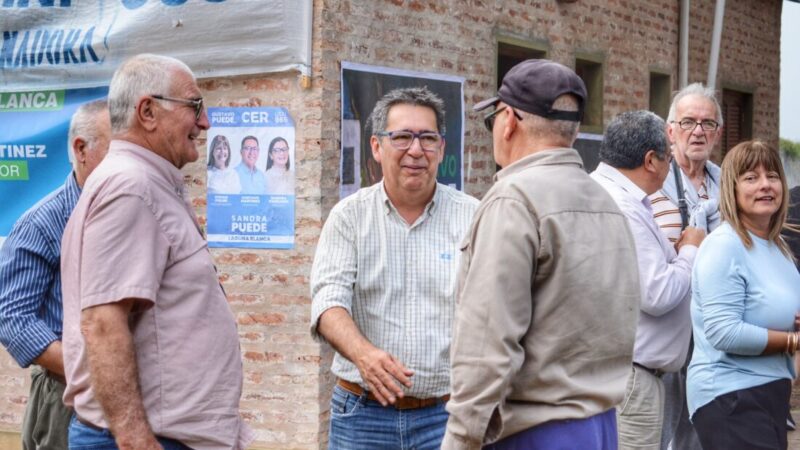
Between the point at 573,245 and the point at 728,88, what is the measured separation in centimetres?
1064

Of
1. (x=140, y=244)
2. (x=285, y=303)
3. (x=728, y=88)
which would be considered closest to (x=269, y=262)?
(x=285, y=303)

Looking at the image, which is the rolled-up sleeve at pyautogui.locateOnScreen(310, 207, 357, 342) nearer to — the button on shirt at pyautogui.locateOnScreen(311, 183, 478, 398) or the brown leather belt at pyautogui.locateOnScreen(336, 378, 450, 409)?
the button on shirt at pyautogui.locateOnScreen(311, 183, 478, 398)

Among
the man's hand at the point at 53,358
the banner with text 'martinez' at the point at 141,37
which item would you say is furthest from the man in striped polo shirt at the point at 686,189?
the man's hand at the point at 53,358

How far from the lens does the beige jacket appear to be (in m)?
2.97

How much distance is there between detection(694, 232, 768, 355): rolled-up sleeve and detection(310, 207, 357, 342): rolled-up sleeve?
4.71ft

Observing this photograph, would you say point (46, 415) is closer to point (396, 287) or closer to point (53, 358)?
point (53, 358)

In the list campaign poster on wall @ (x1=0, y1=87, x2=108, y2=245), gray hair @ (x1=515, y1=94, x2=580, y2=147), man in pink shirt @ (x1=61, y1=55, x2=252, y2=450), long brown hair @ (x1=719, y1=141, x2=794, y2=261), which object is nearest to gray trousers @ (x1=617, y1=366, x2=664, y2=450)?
long brown hair @ (x1=719, y1=141, x2=794, y2=261)

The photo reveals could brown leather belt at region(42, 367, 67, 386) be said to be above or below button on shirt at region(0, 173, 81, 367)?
below

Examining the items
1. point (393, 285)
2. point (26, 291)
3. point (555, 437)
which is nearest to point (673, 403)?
point (393, 285)

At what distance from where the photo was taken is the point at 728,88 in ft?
43.0

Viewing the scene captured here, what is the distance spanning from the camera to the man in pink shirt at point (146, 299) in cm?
304

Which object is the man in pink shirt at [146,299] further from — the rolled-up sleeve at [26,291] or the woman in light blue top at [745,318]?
the woman in light blue top at [745,318]

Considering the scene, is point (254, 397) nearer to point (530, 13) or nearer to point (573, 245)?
point (530, 13)

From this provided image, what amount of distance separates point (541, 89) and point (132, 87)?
3.71 ft
